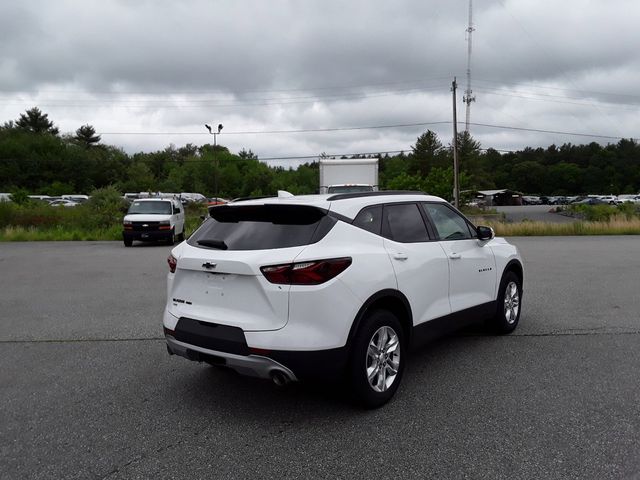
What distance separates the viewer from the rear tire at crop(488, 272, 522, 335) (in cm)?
601

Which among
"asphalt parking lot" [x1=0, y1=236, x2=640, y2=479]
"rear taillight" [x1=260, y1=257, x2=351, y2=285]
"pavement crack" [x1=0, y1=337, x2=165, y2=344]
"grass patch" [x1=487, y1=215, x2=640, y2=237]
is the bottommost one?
"asphalt parking lot" [x1=0, y1=236, x2=640, y2=479]

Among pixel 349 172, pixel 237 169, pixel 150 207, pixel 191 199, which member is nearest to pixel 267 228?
pixel 349 172

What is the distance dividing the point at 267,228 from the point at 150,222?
16.7 metres

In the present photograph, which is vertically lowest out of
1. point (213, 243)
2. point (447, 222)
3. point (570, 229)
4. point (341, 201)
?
point (570, 229)

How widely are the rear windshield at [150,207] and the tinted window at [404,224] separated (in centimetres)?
1711

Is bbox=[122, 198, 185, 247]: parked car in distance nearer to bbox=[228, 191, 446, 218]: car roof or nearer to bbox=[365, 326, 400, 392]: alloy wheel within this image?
bbox=[228, 191, 446, 218]: car roof

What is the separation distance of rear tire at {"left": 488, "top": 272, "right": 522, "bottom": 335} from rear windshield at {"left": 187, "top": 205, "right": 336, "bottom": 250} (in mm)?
2935

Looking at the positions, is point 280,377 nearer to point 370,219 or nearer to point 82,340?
point 370,219

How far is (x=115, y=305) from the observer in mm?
8297

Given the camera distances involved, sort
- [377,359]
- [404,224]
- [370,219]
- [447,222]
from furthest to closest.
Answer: [447,222] < [404,224] < [370,219] < [377,359]

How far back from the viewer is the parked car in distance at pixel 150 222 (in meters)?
19.7

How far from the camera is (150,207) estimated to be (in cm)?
2075

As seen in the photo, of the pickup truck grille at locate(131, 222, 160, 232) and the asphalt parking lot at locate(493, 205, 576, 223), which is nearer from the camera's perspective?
the pickup truck grille at locate(131, 222, 160, 232)

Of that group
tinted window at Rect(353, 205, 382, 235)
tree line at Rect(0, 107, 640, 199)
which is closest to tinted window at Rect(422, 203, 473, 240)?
tinted window at Rect(353, 205, 382, 235)
